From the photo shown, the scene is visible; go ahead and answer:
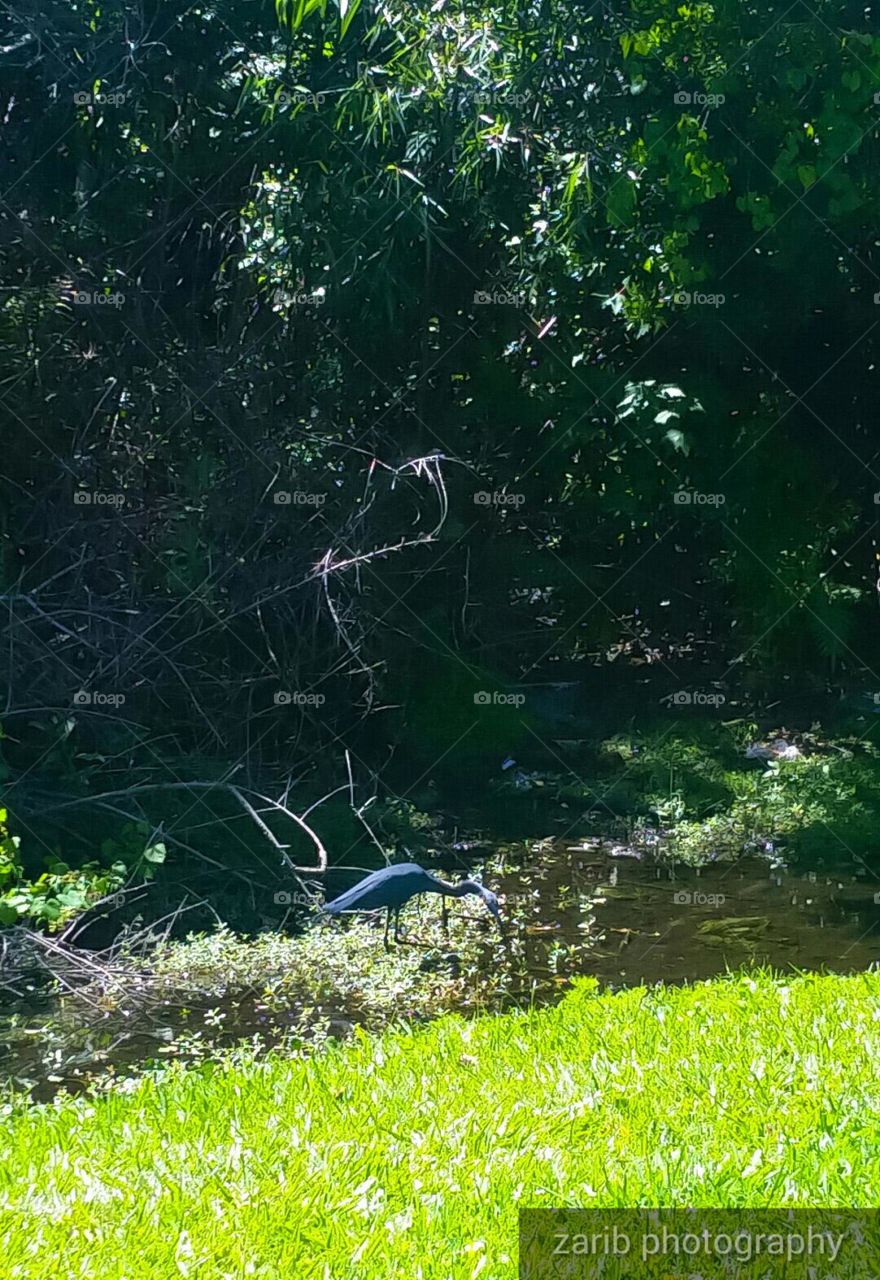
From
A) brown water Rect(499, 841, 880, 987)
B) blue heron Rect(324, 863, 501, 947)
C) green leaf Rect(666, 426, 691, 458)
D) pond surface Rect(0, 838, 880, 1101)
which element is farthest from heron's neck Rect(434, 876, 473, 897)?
green leaf Rect(666, 426, 691, 458)

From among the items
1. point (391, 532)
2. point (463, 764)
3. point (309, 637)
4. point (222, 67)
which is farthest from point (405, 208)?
point (463, 764)

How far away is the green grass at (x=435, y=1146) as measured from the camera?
9.64 ft

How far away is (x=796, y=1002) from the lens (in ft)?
16.5

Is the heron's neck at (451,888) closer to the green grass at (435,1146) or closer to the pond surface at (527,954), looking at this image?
the pond surface at (527,954)

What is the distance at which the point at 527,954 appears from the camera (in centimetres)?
702

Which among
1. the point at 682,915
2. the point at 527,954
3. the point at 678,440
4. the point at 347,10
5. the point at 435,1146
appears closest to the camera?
the point at 435,1146

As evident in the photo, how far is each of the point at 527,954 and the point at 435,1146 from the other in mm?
3579

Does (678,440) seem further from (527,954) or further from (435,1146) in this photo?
(435,1146)

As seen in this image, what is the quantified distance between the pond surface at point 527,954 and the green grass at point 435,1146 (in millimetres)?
1034

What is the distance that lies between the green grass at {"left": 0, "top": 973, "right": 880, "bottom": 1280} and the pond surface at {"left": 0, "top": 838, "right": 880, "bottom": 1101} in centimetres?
103

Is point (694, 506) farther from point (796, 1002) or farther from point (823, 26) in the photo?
point (796, 1002)

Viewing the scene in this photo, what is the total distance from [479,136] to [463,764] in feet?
14.4

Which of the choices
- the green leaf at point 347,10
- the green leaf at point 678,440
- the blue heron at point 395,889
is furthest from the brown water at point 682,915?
the green leaf at point 347,10

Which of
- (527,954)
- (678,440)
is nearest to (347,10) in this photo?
(678,440)
